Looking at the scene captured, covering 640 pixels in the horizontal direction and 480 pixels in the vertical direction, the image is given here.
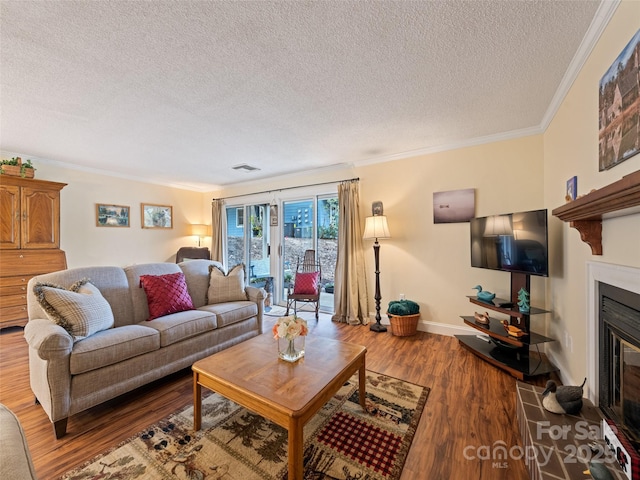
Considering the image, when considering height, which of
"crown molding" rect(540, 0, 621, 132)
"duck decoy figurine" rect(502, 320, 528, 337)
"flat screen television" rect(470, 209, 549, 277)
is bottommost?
"duck decoy figurine" rect(502, 320, 528, 337)

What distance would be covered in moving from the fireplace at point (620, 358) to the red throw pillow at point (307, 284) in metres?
3.07

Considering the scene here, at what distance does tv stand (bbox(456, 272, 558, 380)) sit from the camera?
90.2 inches

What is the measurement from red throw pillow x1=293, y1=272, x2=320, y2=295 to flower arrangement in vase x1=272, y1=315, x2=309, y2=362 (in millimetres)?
2208

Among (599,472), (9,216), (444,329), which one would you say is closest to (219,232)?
(9,216)

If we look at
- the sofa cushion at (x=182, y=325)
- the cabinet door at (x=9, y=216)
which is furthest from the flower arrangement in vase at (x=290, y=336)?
the cabinet door at (x=9, y=216)

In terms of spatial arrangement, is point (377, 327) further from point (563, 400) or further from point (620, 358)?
point (620, 358)

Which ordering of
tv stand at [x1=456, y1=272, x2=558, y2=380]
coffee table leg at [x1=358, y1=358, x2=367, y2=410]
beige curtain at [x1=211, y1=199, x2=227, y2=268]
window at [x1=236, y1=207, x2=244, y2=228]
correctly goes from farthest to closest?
beige curtain at [x1=211, y1=199, x2=227, y2=268], window at [x1=236, y1=207, x2=244, y2=228], tv stand at [x1=456, y1=272, x2=558, y2=380], coffee table leg at [x1=358, y1=358, x2=367, y2=410]

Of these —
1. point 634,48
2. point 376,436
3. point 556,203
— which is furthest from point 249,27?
point 556,203

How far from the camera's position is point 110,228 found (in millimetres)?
4668

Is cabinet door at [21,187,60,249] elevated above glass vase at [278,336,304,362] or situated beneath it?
elevated above

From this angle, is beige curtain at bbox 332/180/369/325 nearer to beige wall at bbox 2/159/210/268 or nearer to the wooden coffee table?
the wooden coffee table

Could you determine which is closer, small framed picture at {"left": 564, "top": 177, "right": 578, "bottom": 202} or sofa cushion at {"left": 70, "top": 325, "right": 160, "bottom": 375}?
sofa cushion at {"left": 70, "top": 325, "right": 160, "bottom": 375}

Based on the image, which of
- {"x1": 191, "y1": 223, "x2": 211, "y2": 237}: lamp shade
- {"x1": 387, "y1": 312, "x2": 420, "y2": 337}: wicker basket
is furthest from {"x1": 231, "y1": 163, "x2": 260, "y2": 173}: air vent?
{"x1": 387, "y1": 312, "x2": 420, "y2": 337}: wicker basket

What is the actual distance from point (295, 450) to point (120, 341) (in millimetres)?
1531
